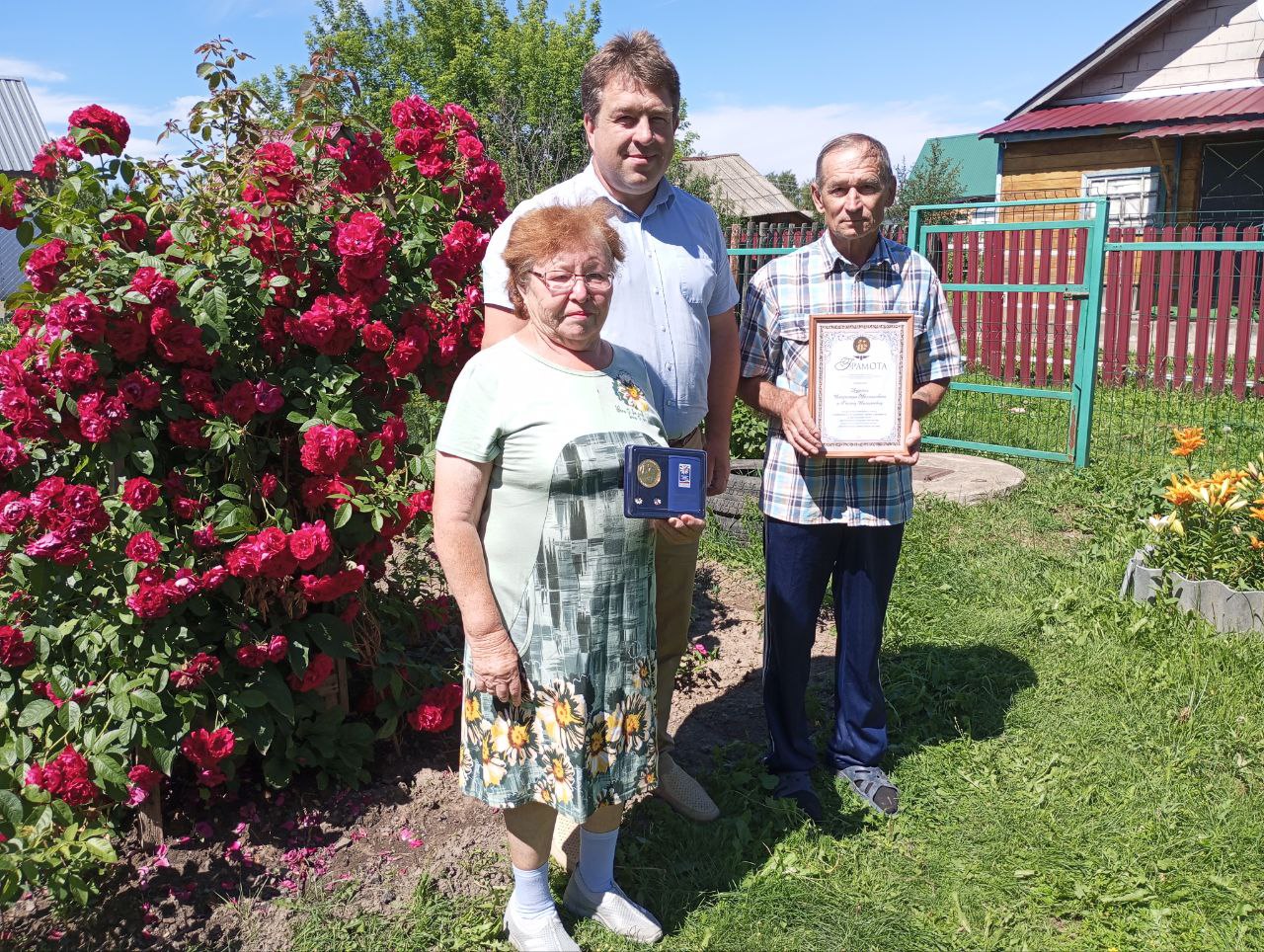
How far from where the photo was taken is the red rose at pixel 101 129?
2.62 metres

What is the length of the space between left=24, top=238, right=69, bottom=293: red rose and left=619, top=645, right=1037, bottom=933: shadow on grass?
220 cm

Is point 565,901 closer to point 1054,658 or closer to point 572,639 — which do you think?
point 572,639

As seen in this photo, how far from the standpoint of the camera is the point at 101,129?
8.72ft

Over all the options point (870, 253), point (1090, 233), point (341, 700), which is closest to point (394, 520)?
point (341, 700)

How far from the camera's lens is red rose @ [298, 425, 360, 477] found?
2.55m

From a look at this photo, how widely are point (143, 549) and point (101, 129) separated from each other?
1.17 metres

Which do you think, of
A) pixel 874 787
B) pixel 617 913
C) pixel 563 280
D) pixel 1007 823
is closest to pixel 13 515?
pixel 563 280

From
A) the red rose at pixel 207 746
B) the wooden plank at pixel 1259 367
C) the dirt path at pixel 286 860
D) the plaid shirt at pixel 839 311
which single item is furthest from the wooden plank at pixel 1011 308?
the red rose at pixel 207 746

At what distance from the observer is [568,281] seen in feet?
6.92

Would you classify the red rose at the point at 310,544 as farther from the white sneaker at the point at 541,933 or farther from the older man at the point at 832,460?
the older man at the point at 832,460

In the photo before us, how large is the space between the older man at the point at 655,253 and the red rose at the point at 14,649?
53.3 inches

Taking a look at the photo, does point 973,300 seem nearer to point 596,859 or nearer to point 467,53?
point 596,859

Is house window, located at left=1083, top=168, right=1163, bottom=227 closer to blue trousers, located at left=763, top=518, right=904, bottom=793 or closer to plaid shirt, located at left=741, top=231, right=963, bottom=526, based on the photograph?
plaid shirt, located at left=741, top=231, right=963, bottom=526

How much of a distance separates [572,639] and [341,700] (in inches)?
48.5
